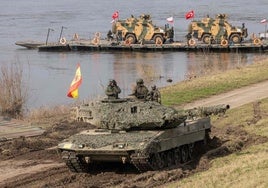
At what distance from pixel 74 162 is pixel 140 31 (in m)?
47.3

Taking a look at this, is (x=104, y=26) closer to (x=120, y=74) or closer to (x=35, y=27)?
(x=35, y=27)

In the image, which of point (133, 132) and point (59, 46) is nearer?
point (133, 132)

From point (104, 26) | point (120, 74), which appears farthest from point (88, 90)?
point (104, 26)

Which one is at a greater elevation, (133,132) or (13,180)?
(133,132)

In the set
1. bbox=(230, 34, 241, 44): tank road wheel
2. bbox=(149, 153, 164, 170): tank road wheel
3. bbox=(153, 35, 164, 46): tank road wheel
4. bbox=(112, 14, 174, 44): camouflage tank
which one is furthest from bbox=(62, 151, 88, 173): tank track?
bbox=(153, 35, 164, 46): tank road wheel

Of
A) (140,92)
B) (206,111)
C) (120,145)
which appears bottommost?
(120,145)

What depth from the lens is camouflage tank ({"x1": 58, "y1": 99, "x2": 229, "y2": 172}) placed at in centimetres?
1505

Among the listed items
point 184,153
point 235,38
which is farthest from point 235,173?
point 235,38

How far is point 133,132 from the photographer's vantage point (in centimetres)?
1594

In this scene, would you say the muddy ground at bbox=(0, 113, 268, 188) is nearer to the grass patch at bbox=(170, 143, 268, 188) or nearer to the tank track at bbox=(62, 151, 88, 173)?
the tank track at bbox=(62, 151, 88, 173)

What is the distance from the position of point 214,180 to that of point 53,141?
8190 millimetres

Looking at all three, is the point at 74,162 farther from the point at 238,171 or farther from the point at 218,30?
the point at 218,30

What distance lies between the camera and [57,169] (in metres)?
16.6

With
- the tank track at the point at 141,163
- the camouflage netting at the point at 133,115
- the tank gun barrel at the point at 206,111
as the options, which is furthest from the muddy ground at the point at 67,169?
the camouflage netting at the point at 133,115
